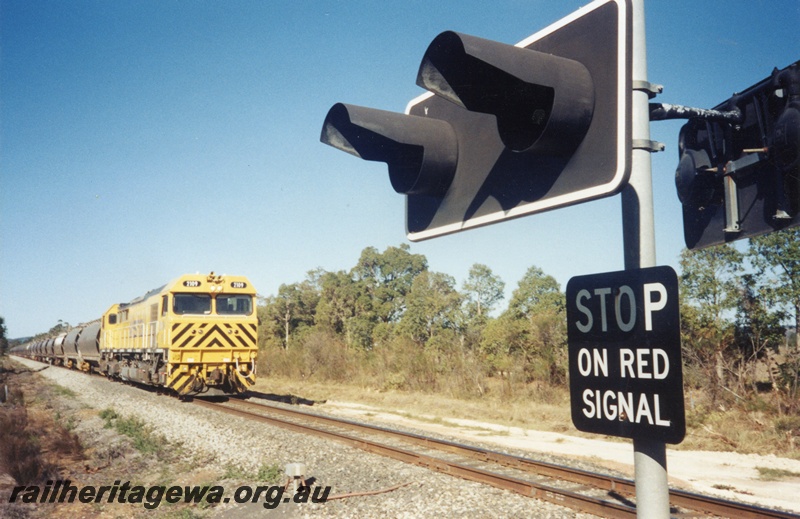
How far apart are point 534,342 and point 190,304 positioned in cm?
1292

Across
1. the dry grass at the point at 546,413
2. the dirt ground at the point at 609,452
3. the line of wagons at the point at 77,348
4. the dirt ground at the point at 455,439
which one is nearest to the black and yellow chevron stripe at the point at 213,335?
the dirt ground at the point at 455,439

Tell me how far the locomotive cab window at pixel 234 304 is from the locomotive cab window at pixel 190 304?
15.8 inches

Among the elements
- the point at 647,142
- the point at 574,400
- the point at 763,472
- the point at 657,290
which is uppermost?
the point at 647,142

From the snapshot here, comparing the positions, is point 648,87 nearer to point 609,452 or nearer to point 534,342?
point 609,452

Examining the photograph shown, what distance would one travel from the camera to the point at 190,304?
1772cm

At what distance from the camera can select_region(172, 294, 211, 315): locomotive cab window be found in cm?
1753

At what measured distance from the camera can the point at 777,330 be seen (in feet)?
54.8

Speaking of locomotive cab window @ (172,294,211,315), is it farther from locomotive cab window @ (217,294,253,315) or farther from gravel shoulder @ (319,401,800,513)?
gravel shoulder @ (319,401,800,513)

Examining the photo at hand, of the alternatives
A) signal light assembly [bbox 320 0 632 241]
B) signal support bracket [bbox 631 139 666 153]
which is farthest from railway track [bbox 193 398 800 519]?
signal support bracket [bbox 631 139 666 153]

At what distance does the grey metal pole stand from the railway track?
5.42 meters

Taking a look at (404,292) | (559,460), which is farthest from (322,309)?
(559,460)

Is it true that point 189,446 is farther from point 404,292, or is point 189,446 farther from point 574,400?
point 404,292

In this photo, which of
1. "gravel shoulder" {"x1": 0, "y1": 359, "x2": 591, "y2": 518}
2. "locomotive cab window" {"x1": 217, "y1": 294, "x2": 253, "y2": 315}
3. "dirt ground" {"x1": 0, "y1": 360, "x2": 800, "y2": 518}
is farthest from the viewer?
"locomotive cab window" {"x1": 217, "y1": 294, "x2": 253, "y2": 315}

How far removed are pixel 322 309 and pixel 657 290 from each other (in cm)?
5025
